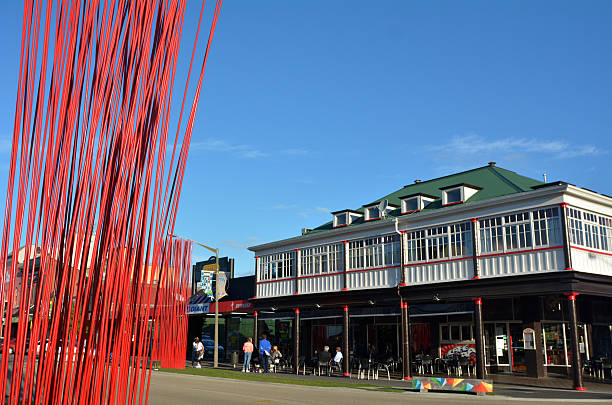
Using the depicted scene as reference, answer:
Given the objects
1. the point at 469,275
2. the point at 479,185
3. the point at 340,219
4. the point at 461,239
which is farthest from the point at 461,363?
the point at 340,219

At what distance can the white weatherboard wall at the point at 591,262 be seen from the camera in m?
21.1

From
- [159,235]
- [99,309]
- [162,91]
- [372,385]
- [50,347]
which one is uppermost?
[162,91]

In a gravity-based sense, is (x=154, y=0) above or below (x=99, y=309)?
above

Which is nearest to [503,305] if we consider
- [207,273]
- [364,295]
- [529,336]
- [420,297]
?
[529,336]

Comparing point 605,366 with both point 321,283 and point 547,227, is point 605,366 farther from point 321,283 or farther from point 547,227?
point 321,283

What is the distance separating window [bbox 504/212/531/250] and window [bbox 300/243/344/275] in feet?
29.4

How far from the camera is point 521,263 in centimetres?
2211

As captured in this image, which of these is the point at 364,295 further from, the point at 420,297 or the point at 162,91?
the point at 162,91

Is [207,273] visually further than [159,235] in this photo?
Yes

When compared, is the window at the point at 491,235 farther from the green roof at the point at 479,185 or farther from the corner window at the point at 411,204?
the corner window at the point at 411,204

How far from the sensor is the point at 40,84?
3.23 meters

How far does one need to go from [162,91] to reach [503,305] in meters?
24.6

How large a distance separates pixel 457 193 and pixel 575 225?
19.5ft

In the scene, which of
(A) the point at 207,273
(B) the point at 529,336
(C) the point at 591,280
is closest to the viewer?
(C) the point at 591,280
